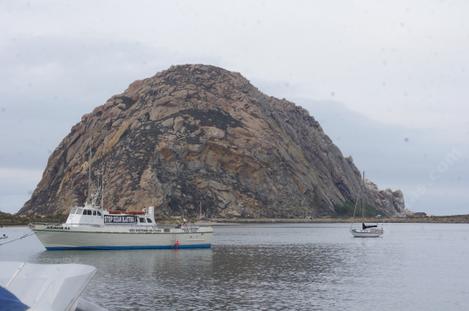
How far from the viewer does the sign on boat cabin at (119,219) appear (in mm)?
69938

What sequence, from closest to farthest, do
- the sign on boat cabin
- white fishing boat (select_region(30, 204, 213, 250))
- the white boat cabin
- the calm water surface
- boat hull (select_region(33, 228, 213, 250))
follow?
the calm water surface
boat hull (select_region(33, 228, 213, 250))
white fishing boat (select_region(30, 204, 213, 250))
the white boat cabin
the sign on boat cabin

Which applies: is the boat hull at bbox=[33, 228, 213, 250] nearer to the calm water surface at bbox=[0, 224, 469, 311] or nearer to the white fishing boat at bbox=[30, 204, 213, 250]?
the white fishing boat at bbox=[30, 204, 213, 250]

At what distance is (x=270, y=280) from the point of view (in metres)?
43.9

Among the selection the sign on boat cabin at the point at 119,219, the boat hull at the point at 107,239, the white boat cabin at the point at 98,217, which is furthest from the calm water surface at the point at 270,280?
the sign on boat cabin at the point at 119,219

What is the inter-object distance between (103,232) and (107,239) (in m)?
1.02

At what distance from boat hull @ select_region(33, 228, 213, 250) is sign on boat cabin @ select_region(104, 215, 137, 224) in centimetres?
203

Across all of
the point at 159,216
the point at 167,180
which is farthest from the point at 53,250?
the point at 167,180

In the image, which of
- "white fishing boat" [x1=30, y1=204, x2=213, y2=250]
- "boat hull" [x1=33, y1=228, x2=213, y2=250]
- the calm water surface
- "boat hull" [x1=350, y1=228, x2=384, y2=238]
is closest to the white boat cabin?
"white fishing boat" [x1=30, y1=204, x2=213, y2=250]

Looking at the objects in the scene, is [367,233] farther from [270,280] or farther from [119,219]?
[270,280]

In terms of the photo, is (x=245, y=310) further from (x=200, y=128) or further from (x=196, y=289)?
(x=200, y=128)

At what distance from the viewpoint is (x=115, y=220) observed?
231 ft

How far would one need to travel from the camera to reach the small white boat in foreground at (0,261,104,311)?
9641mm

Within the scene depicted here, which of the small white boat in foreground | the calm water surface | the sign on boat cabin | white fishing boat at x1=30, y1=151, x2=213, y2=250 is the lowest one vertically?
the calm water surface

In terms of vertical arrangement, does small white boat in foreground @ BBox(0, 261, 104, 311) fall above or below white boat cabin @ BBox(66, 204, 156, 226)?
below
